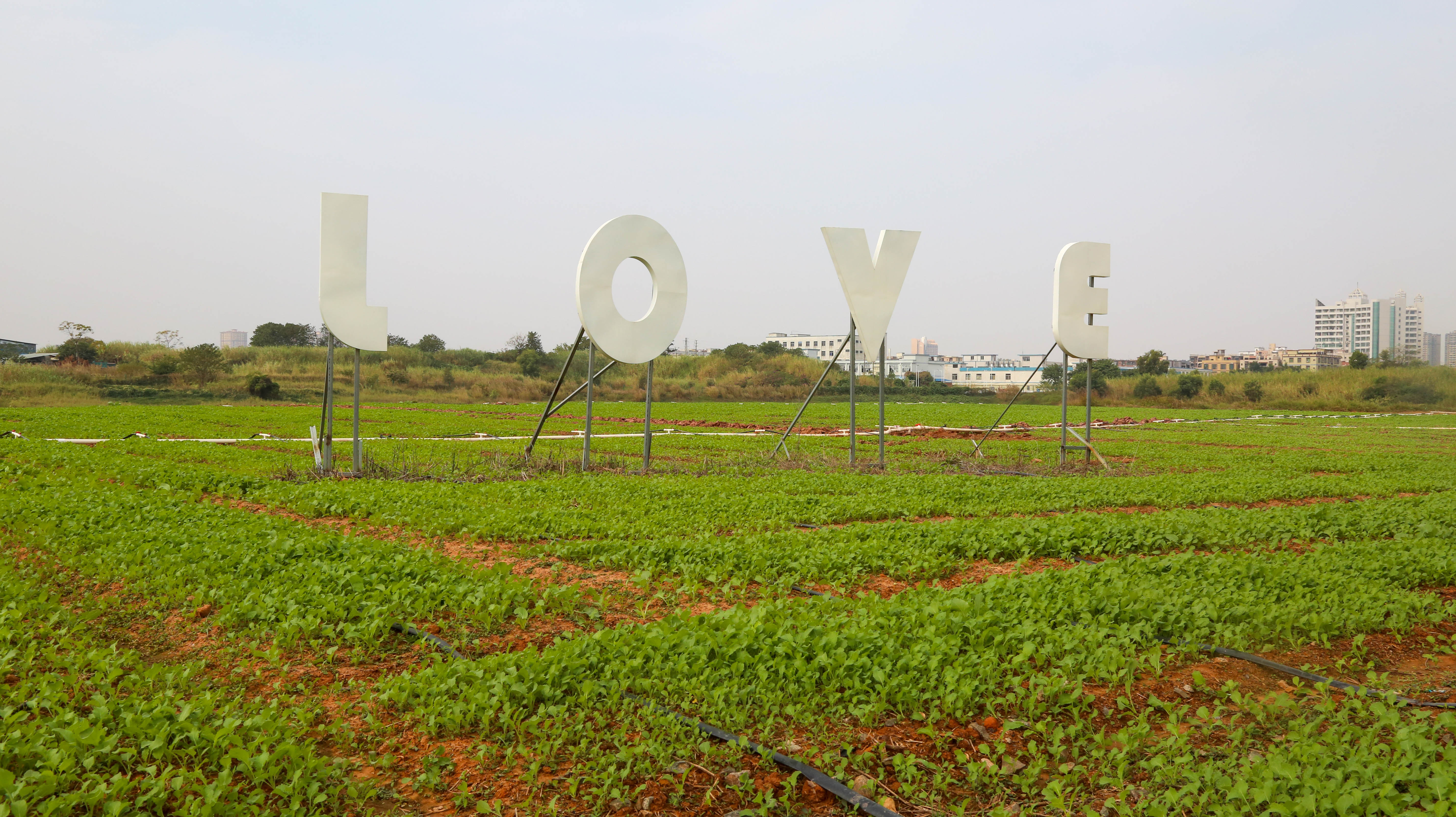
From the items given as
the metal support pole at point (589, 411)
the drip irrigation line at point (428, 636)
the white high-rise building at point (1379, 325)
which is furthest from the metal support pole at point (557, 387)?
the white high-rise building at point (1379, 325)

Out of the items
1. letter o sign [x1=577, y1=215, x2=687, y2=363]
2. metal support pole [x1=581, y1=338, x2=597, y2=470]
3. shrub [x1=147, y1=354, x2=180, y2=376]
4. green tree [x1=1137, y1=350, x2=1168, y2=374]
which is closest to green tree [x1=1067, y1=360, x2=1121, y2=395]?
green tree [x1=1137, y1=350, x2=1168, y2=374]

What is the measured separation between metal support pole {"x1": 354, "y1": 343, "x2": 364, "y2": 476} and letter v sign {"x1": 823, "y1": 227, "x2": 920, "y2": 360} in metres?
9.94

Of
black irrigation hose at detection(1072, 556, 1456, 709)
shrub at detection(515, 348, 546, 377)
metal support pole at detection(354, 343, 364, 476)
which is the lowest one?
black irrigation hose at detection(1072, 556, 1456, 709)

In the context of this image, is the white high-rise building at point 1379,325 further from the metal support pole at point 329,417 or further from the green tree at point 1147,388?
the metal support pole at point 329,417

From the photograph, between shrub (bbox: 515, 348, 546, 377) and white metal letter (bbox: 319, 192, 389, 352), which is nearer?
white metal letter (bbox: 319, 192, 389, 352)

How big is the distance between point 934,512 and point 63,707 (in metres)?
9.87

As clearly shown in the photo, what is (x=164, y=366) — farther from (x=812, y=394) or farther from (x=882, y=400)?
(x=882, y=400)

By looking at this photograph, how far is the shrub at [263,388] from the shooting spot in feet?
148

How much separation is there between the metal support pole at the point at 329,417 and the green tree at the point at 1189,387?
6013 cm

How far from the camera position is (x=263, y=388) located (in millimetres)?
45312

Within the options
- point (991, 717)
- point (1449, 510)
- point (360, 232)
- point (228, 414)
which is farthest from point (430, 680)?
point (228, 414)

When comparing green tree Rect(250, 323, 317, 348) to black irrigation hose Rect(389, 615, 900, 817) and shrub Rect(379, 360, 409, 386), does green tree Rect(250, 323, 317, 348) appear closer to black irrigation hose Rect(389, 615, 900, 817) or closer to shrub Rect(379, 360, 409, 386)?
shrub Rect(379, 360, 409, 386)

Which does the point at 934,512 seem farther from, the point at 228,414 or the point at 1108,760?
the point at 228,414

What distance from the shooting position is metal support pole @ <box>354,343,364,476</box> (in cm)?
1459
